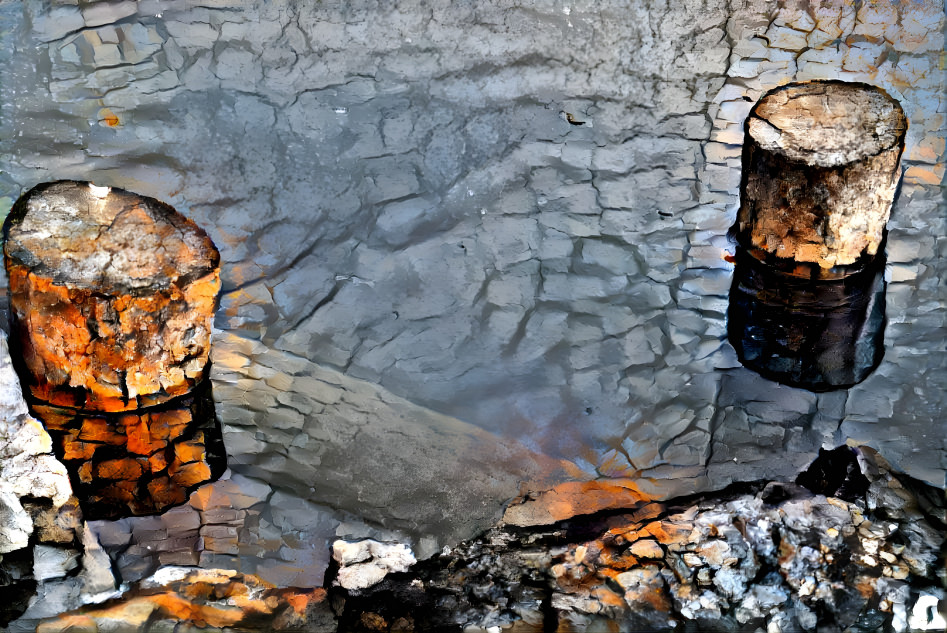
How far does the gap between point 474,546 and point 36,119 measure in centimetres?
92

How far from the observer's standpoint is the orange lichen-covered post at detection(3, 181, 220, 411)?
105cm

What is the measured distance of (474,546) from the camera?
1.26m

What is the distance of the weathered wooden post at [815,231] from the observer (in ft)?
3.92

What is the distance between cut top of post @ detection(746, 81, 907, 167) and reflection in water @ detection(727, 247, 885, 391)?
0.66ft

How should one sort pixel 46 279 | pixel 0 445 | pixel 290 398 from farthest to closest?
pixel 290 398
pixel 0 445
pixel 46 279

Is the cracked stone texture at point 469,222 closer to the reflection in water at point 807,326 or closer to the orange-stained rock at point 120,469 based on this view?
the reflection in water at point 807,326

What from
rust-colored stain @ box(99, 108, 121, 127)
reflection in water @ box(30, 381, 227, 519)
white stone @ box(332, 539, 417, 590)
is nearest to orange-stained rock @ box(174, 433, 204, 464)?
reflection in water @ box(30, 381, 227, 519)

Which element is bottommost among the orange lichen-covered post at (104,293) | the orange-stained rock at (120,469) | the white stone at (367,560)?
the white stone at (367,560)

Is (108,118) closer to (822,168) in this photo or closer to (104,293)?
(104,293)

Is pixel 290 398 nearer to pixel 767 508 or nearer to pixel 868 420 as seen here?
pixel 767 508

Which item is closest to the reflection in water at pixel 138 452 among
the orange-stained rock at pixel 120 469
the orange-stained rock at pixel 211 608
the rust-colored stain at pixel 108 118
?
the orange-stained rock at pixel 120 469

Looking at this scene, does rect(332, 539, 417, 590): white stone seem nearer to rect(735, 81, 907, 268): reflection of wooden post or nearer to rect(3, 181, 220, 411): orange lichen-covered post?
rect(3, 181, 220, 411): orange lichen-covered post

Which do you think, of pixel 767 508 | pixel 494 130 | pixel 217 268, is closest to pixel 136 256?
pixel 217 268

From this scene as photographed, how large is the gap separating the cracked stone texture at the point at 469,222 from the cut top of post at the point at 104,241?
16 cm
